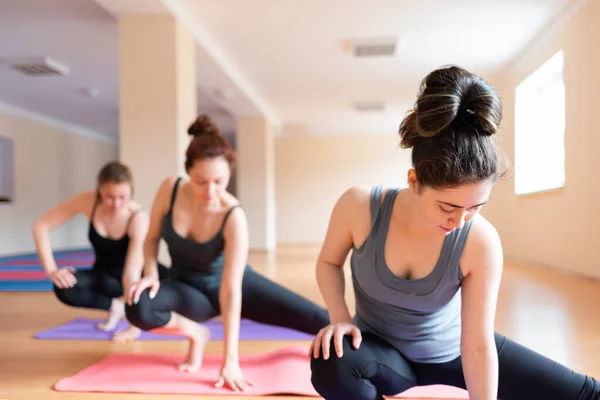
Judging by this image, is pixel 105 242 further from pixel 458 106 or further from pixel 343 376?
pixel 458 106


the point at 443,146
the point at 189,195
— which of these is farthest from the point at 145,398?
the point at 443,146

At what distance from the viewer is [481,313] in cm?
119

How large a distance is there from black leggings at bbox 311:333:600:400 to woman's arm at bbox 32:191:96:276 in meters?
1.71

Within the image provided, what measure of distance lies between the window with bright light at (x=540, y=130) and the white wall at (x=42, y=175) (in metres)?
7.05

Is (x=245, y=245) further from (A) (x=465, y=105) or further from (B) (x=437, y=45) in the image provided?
(B) (x=437, y=45)

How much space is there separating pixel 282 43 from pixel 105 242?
11.1 feet

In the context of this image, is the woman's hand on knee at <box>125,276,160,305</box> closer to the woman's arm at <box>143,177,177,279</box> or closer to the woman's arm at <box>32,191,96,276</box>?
the woman's arm at <box>143,177,177,279</box>

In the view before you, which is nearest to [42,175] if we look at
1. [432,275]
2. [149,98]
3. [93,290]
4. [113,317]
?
[149,98]

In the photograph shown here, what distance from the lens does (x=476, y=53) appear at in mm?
5859

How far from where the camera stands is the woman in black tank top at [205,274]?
1.86 m

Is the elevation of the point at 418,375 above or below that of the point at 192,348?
above

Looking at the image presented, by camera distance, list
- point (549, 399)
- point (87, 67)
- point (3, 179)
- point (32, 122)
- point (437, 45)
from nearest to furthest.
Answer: point (549, 399) < point (437, 45) < point (87, 67) < point (3, 179) < point (32, 122)

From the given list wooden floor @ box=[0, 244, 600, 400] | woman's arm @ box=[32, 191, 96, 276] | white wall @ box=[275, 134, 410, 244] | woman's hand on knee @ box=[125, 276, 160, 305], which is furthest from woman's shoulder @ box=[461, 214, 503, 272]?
white wall @ box=[275, 134, 410, 244]

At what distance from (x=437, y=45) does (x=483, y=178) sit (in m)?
4.88
